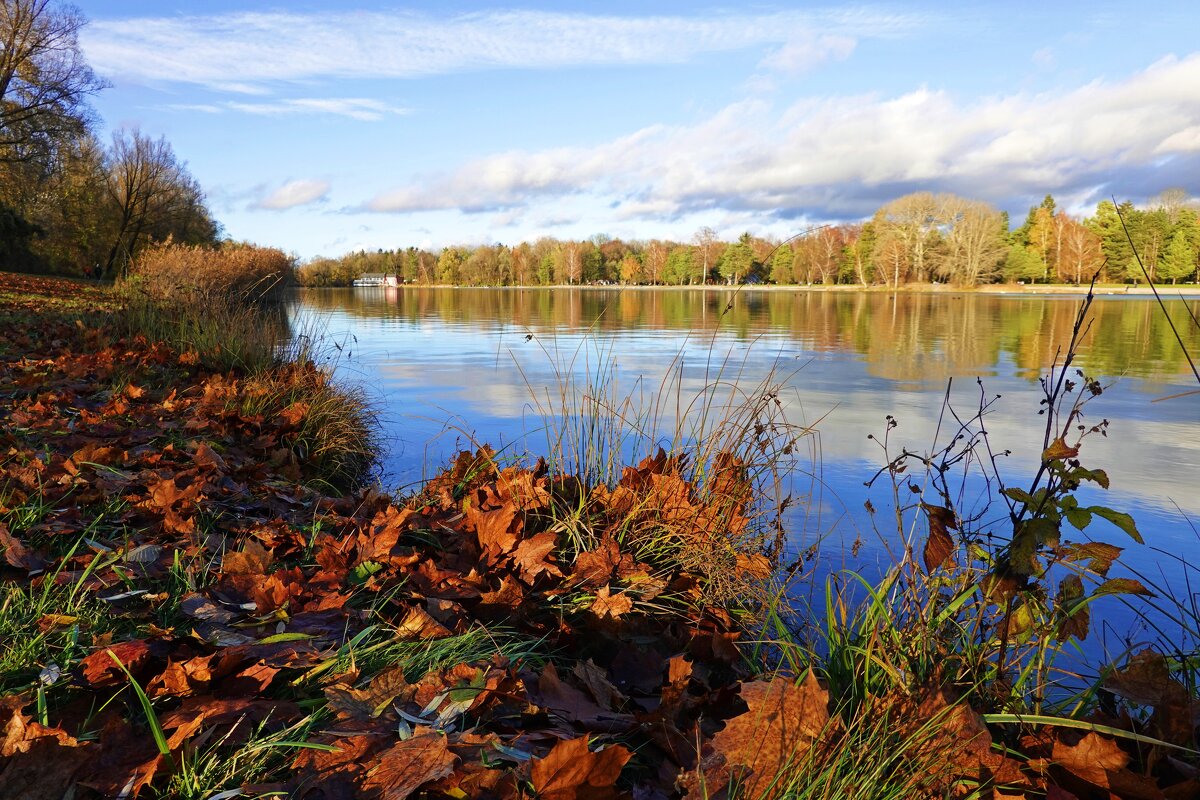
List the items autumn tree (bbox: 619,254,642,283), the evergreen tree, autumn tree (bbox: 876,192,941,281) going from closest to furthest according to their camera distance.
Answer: the evergreen tree → autumn tree (bbox: 876,192,941,281) → autumn tree (bbox: 619,254,642,283)

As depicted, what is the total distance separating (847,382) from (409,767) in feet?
32.2

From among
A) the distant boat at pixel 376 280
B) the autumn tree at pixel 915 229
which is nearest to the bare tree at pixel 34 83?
the autumn tree at pixel 915 229

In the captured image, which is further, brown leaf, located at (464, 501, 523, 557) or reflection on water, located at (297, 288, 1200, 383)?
reflection on water, located at (297, 288, 1200, 383)

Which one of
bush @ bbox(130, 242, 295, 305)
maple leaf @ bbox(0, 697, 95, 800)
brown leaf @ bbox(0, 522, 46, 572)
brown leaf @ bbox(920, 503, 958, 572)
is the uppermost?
bush @ bbox(130, 242, 295, 305)

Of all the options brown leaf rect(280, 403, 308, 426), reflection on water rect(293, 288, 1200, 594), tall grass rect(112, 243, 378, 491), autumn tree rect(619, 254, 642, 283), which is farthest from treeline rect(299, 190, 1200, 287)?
brown leaf rect(280, 403, 308, 426)

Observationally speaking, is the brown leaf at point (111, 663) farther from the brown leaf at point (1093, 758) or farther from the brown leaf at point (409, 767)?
the brown leaf at point (1093, 758)

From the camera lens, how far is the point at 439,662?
78.7 inches

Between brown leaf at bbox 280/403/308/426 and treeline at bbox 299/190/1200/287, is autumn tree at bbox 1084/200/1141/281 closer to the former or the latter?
treeline at bbox 299/190/1200/287

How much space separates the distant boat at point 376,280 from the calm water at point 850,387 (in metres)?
86.6

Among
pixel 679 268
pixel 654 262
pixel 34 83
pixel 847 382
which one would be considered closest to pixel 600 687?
pixel 847 382

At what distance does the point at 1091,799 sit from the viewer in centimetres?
157

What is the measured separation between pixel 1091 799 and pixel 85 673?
214cm

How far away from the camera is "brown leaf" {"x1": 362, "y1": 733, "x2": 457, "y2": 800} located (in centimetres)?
137

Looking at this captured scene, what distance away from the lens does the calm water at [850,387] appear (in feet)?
17.0
